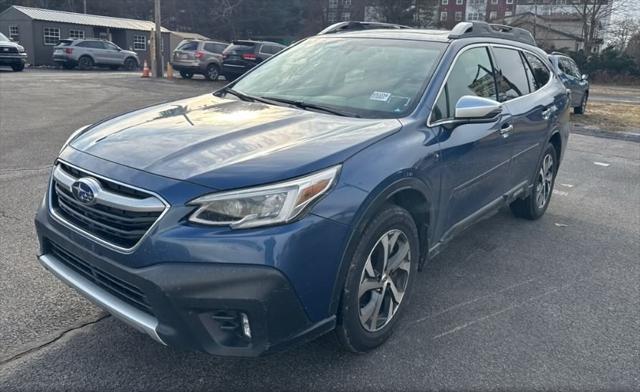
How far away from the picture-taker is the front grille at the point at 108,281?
2.47m

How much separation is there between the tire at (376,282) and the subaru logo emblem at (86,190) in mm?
1260

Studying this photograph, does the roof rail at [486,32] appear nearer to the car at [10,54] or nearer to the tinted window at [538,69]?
the tinted window at [538,69]

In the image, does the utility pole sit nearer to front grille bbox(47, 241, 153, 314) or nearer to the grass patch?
the grass patch

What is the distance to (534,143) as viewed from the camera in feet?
16.4

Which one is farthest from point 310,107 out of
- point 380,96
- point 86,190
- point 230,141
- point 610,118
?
point 610,118

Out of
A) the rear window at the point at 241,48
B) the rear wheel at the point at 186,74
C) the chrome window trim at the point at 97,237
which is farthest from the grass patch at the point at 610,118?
the rear wheel at the point at 186,74

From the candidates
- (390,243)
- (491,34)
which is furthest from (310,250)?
(491,34)

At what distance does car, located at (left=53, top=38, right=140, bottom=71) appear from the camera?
29.5 meters

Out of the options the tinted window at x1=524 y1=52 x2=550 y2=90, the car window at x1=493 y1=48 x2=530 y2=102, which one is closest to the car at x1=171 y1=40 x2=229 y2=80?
the tinted window at x1=524 y1=52 x2=550 y2=90

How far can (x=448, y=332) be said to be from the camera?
3.36 m

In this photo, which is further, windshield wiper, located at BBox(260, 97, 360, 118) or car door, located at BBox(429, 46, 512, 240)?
car door, located at BBox(429, 46, 512, 240)

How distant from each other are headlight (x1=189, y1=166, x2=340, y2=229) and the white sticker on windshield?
1.30 m

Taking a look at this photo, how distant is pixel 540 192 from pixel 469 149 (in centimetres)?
235

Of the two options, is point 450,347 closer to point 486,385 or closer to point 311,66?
point 486,385
